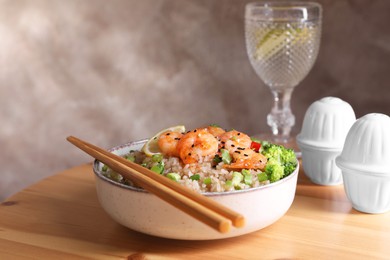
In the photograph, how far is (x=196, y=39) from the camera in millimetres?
2936

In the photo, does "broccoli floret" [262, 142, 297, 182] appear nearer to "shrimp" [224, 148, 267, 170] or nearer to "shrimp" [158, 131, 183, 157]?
"shrimp" [224, 148, 267, 170]

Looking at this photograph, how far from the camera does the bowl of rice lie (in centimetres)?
121

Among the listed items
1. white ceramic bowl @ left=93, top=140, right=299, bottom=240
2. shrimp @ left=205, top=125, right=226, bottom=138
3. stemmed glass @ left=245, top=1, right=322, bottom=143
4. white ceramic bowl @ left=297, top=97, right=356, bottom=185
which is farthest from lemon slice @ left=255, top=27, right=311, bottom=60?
white ceramic bowl @ left=93, top=140, right=299, bottom=240

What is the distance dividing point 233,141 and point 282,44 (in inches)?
31.0

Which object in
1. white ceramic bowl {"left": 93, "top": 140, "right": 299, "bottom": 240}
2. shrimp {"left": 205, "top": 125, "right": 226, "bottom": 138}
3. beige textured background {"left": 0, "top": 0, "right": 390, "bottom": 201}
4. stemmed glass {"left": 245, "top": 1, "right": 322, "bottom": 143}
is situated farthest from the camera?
beige textured background {"left": 0, "top": 0, "right": 390, "bottom": 201}

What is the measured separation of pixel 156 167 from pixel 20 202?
402 millimetres

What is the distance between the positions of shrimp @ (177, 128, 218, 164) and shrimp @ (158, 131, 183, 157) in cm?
2

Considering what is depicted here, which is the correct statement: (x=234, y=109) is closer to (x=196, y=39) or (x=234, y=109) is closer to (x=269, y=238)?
(x=196, y=39)

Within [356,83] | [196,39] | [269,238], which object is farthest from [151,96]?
[269,238]

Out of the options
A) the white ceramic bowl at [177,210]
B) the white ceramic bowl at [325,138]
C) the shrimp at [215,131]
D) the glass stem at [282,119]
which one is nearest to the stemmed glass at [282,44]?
the glass stem at [282,119]

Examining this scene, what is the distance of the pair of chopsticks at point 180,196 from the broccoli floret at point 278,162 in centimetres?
25

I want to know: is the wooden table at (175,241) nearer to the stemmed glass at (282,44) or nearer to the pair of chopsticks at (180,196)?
the pair of chopsticks at (180,196)

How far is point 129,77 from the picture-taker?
3008mm

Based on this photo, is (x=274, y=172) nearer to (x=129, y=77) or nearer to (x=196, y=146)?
(x=196, y=146)
